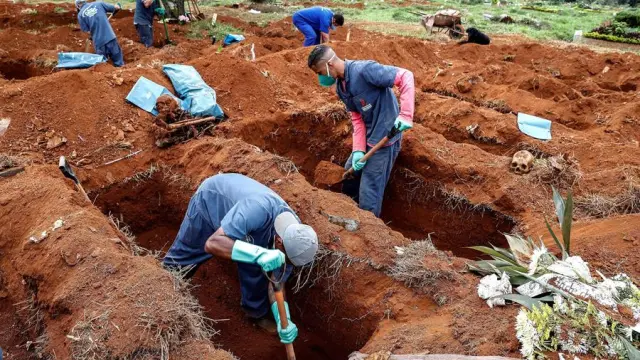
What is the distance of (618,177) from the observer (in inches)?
209

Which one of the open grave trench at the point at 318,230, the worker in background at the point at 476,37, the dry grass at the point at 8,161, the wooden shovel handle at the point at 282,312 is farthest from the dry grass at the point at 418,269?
the worker in background at the point at 476,37

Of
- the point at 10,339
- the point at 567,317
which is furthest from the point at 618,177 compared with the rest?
the point at 10,339

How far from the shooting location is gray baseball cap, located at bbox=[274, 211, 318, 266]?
132 inches

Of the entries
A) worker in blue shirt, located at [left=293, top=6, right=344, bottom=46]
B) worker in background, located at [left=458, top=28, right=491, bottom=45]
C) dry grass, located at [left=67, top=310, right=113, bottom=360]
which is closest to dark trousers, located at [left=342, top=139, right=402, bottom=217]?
dry grass, located at [left=67, top=310, right=113, bottom=360]

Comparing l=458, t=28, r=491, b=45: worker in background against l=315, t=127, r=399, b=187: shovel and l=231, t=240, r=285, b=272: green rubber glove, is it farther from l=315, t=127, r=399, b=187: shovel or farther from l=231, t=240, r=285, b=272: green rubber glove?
l=231, t=240, r=285, b=272: green rubber glove

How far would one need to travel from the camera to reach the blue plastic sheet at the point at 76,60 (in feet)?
26.8

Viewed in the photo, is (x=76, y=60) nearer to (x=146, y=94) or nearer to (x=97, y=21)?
(x=97, y=21)

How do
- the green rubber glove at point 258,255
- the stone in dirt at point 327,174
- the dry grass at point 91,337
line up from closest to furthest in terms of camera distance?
the dry grass at point 91,337, the green rubber glove at point 258,255, the stone in dirt at point 327,174

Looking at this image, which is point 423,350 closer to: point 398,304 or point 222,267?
point 398,304

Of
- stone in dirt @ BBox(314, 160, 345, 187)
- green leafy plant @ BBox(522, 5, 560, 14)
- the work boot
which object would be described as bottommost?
green leafy plant @ BBox(522, 5, 560, 14)

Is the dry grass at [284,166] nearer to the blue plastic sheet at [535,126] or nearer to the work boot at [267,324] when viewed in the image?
the work boot at [267,324]

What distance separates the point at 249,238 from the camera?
368 centimetres

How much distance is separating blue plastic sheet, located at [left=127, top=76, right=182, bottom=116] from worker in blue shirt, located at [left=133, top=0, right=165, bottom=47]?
433 cm

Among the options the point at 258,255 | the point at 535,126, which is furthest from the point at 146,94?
the point at 535,126
